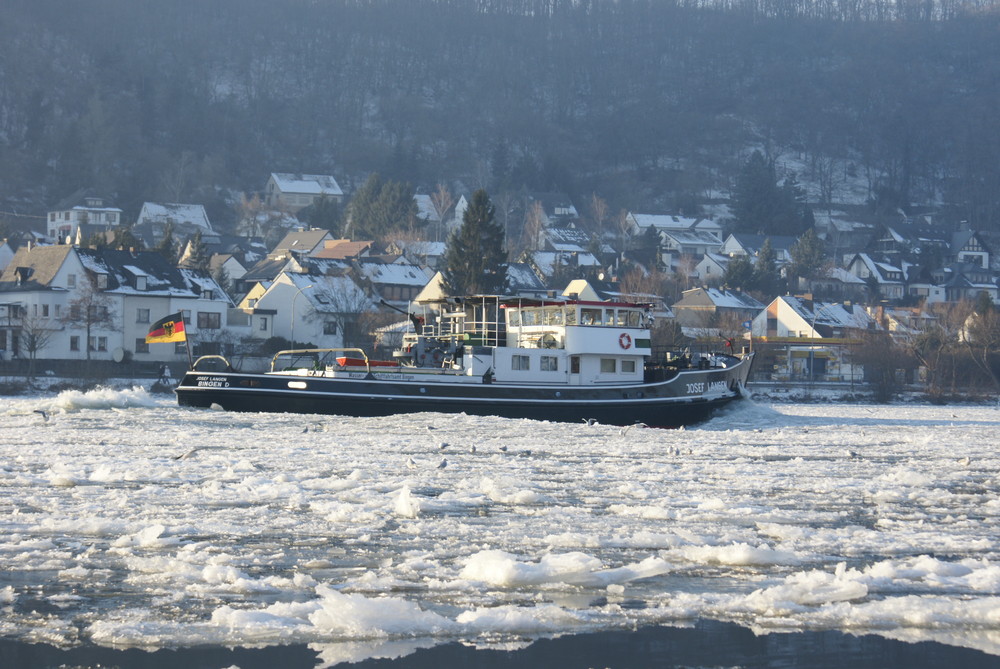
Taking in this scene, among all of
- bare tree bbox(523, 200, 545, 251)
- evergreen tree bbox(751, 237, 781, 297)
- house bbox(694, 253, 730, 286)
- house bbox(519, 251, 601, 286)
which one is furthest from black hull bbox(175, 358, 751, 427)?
bare tree bbox(523, 200, 545, 251)

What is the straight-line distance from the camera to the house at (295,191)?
16112 centimetres

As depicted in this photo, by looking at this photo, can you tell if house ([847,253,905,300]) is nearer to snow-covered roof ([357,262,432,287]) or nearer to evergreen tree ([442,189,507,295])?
snow-covered roof ([357,262,432,287])

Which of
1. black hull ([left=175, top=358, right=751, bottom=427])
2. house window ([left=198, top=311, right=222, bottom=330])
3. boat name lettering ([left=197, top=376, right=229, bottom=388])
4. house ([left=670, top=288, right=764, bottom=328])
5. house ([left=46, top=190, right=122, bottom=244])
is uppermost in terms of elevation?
house ([left=46, top=190, right=122, bottom=244])

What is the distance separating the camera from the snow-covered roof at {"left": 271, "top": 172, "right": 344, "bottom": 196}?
162625 millimetres

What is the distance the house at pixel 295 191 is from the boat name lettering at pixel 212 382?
124054mm

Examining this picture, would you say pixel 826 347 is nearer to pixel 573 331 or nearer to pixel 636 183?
pixel 573 331

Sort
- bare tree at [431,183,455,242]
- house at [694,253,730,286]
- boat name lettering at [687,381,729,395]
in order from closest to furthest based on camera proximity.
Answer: boat name lettering at [687,381,729,395] < house at [694,253,730,286] < bare tree at [431,183,455,242]

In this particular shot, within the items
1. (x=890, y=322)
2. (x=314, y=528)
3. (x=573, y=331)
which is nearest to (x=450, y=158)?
(x=890, y=322)

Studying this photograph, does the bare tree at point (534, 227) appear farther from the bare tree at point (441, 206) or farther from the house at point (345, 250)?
the house at point (345, 250)

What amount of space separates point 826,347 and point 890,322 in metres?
11.6

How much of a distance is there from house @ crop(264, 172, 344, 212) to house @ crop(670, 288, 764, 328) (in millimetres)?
73986

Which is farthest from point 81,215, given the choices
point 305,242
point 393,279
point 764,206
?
point 764,206

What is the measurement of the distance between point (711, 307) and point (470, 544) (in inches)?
3345

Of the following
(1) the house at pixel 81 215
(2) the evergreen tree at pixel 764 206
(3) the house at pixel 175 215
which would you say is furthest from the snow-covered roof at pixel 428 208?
(2) the evergreen tree at pixel 764 206
